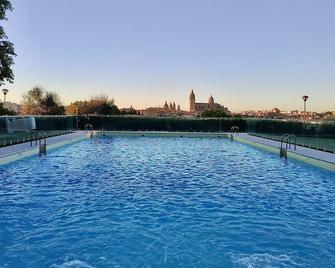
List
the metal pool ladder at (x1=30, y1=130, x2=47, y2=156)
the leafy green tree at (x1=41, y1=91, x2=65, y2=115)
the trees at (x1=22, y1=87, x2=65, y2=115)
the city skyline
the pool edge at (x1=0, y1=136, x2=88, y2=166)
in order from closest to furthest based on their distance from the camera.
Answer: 1. the pool edge at (x1=0, y1=136, x2=88, y2=166)
2. the metal pool ladder at (x1=30, y1=130, x2=47, y2=156)
3. the city skyline
4. the trees at (x1=22, y1=87, x2=65, y2=115)
5. the leafy green tree at (x1=41, y1=91, x2=65, y2=115)

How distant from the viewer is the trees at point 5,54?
18.0m

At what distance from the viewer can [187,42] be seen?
25906mm

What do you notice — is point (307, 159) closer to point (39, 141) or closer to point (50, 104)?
point (39, 141)

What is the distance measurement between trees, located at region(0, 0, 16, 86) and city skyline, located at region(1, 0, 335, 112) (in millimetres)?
849

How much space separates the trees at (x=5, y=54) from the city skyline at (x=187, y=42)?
849mm

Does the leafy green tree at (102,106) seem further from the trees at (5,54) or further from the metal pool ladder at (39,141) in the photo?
the metal pool ladder at (39,141)

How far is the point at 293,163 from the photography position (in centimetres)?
1281

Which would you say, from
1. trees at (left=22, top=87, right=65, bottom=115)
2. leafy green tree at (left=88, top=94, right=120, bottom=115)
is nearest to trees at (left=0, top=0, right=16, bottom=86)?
trees at (left=22, top=87, right=65, bottom=115)

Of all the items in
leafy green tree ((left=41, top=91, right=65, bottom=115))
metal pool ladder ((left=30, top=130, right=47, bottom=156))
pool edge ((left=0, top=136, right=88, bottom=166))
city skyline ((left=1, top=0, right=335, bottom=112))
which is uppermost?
city skyline ((left=1, top=0, right=335, bottom=112))

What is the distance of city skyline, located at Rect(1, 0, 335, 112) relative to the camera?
2048 centimetres

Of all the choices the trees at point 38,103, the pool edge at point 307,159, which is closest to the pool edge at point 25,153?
the pool edge at point 307,159

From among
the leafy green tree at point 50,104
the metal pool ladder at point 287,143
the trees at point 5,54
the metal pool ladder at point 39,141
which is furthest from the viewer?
the leafy green tree at point 50,104

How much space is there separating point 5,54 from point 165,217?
15.9 meters

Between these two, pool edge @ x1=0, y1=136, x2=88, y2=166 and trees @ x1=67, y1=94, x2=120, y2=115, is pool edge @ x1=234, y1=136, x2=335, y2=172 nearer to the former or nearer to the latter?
pool edge @ x1=0, y1=136, x2=88, y2=166
